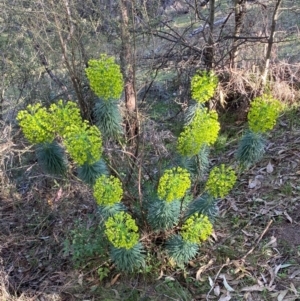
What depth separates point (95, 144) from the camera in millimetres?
3025

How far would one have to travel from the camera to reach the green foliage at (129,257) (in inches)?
135

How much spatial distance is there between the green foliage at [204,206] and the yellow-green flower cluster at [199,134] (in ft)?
1.34

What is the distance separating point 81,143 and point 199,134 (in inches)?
35.5

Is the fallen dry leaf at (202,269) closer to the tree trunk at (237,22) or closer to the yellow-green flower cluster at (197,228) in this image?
the yellow-green flower cluster at (197,228)

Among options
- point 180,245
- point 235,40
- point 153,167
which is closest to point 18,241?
point 153,167

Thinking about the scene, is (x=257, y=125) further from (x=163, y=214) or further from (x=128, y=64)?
(x=128, y=64)

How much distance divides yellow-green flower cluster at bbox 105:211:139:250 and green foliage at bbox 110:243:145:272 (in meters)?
0.26

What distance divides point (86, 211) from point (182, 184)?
7.13 ft

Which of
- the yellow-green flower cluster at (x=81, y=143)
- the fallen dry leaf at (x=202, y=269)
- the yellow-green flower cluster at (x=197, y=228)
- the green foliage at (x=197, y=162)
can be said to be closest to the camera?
the yellow-green flower cluster at (x=81, y=143)

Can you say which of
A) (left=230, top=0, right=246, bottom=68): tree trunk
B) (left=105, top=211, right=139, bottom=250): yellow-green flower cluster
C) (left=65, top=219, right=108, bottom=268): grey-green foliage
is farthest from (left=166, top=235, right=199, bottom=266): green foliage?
(left=230, top=0, right=246, bottom=68): tree trunk

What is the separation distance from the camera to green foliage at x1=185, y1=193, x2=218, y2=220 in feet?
11.3

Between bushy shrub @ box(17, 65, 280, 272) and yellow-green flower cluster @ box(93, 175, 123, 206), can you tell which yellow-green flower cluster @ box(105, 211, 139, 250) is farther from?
yellow-green flower cluster @ box(93, 175, 123, 206)

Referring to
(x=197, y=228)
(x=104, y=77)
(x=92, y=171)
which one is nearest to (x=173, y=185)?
(x=197, y=228)

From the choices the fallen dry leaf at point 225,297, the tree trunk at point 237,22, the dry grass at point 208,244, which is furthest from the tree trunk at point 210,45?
the fallen dry leaf at point 225,297
